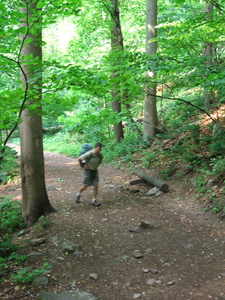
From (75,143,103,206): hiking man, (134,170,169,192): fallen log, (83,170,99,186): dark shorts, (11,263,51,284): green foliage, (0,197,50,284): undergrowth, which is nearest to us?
(11,263,51,284): green foliage

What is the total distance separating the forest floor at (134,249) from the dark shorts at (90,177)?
66 cm

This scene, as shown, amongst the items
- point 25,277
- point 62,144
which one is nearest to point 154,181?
point 25,277

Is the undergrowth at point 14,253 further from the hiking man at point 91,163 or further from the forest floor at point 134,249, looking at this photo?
the hiking man at point 91,163

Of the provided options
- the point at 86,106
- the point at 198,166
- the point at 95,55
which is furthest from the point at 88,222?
the point at 86,106

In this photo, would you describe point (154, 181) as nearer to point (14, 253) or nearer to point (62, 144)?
point (14, 253)

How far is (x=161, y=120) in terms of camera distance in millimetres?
Result: 14062

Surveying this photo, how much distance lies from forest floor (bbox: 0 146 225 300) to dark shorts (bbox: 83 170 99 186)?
2.18 ft

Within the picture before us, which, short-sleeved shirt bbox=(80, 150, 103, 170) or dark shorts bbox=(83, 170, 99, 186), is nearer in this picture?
short-sleeved shirt bbox=(80, 150, 103, 170)

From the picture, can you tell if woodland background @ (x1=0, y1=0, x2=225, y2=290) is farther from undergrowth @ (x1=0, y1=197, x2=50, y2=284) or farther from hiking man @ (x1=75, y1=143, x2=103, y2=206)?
hiking man @ (x1=75, y1=143, x2=103, y2=206)

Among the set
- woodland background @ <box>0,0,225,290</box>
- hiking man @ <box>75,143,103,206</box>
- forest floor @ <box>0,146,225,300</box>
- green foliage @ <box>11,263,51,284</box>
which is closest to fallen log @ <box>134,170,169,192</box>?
forest floor @ <box>0,146,225,300</box>

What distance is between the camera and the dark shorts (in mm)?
7244

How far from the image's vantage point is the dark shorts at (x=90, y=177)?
724cm

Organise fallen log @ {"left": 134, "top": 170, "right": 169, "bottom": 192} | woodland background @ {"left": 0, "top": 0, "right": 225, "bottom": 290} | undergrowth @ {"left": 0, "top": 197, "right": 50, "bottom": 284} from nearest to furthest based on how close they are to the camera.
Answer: undergrowth @ {"left": 0, "top": 197, "right": 50, "bottom": 284} < woodland background @ {"left": 0, "top": 0, "right": 225, "bottom": 290} < fallen log @ {"left": 134, "top": 170, "right": 169, "bottom": 192}

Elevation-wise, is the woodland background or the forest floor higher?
the woodland background
